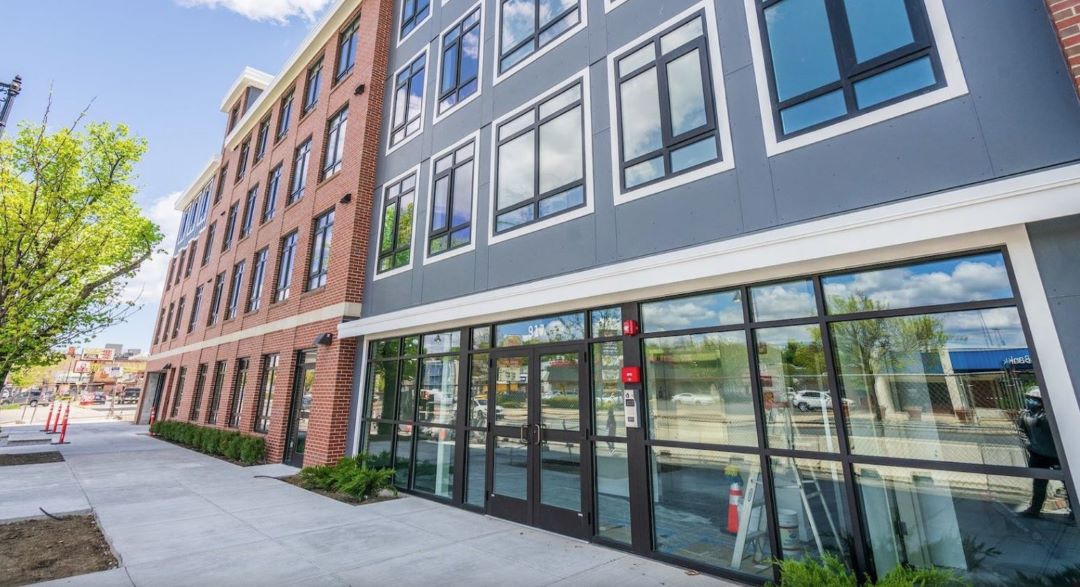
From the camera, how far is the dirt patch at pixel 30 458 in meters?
11.5

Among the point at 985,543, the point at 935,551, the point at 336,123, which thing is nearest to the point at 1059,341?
the point at 985,543

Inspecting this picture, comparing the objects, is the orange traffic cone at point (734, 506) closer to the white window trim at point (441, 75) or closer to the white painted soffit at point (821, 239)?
the white painted soffit at point (821, 239)

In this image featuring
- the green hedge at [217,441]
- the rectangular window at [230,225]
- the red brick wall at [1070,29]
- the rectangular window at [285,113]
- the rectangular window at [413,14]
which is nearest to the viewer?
the red brick wall at [1070,29]

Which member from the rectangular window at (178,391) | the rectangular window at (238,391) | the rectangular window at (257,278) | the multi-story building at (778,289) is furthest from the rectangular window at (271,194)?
the multi-story building at (778,289)

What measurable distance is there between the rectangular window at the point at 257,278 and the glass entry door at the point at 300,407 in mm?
4604

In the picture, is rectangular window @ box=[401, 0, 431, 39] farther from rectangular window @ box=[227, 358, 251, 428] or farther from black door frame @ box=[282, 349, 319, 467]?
rectangular window @ box=[227, 358, 251, 428]

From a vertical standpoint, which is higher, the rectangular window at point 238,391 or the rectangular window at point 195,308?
the rectangular window at point 195,308

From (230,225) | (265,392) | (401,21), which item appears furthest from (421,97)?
(230,225)

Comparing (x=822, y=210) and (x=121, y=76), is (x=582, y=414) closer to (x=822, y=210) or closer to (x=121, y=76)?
(x=822, y=210)

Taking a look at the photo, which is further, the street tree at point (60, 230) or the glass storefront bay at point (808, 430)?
the street tree at point (60, 230)

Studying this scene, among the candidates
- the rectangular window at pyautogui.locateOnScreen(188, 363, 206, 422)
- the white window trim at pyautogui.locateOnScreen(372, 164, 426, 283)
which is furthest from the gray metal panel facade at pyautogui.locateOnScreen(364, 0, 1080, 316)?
the rectangular window at pyautogui.locateOnScreen(188, 363, 206, 422)

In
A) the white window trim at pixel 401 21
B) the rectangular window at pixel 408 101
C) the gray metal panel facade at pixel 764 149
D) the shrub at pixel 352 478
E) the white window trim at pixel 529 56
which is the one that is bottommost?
the shrub at pixel 352 478

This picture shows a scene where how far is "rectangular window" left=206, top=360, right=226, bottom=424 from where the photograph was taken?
1642 cm

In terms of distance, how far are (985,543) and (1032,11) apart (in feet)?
13.8
